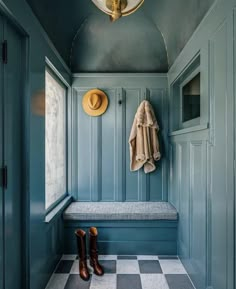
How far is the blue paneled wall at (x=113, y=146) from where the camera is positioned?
2.86 metres

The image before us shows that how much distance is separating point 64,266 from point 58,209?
55 centimetres

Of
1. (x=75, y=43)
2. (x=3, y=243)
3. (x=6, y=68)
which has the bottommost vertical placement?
(x=3, y=243)

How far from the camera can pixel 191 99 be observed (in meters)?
2.25

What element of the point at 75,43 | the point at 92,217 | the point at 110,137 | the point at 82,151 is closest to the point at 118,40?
the point at 75,43

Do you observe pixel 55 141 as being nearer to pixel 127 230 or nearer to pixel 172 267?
pixel 127 230

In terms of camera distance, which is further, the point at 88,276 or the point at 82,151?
the point at 82,151

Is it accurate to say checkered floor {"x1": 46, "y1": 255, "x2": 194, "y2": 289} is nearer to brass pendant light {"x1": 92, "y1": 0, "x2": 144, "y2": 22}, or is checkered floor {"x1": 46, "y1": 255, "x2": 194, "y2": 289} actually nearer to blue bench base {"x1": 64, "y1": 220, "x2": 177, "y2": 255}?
blue bench base {"x1": 64, "y1": 220, "x2": 177, "y2": 255}

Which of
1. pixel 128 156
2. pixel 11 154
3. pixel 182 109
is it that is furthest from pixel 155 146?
pixel 11 154

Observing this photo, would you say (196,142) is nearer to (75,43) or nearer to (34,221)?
(34,221)

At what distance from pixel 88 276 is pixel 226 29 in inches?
83.0

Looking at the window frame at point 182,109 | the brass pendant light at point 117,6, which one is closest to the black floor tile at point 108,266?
the window frame at point 182,109

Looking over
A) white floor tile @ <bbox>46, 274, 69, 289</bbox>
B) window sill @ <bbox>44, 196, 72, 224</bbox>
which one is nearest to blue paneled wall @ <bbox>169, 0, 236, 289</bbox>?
white floor tile @ <bbox>46, 274, 69, 289</bbox>

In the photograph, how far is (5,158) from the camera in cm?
133

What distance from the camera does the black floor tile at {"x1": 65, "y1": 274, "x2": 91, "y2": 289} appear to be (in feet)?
6.24
